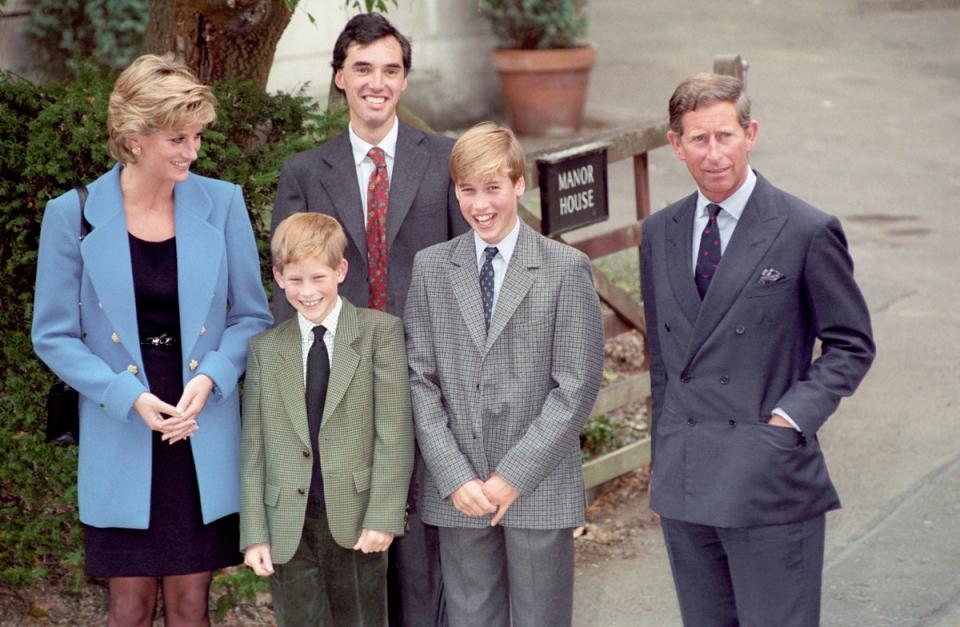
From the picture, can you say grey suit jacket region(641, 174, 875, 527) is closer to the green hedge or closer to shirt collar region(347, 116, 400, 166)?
shirt collar region(347, 116, 400, 166)

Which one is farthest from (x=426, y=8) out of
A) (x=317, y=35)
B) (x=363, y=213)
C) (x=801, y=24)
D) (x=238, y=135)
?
(x=363, y=213)

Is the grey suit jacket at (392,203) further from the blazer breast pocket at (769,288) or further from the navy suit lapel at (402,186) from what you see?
the blazer breast pocket at (769,288)

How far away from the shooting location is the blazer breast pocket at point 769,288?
387 cm

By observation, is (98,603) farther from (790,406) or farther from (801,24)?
(801,24)

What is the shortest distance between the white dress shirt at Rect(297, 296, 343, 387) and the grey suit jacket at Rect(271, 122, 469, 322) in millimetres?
310

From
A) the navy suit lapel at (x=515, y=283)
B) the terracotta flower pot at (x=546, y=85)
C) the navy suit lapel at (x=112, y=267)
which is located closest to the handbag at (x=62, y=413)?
the navy suit lapel at (x=112, y=267)

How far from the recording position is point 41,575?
Result: 5410 millimetres

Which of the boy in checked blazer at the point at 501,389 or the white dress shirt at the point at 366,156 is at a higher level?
the white dress shirt at the point at 366,156

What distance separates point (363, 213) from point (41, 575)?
2028 mm

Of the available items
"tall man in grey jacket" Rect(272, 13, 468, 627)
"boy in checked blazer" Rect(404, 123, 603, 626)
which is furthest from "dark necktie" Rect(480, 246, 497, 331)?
"tall man in grey jacket" Rect(272, 13, 468, 627)

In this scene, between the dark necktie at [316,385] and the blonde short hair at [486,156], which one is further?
the dark necktie at [316,385]

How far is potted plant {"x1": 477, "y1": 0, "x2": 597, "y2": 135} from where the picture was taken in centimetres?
1523

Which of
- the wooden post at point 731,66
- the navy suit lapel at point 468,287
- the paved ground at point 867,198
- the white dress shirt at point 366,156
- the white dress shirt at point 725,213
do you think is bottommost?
the paved ground at point 867,198

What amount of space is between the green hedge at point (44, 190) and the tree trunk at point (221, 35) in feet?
1.79
